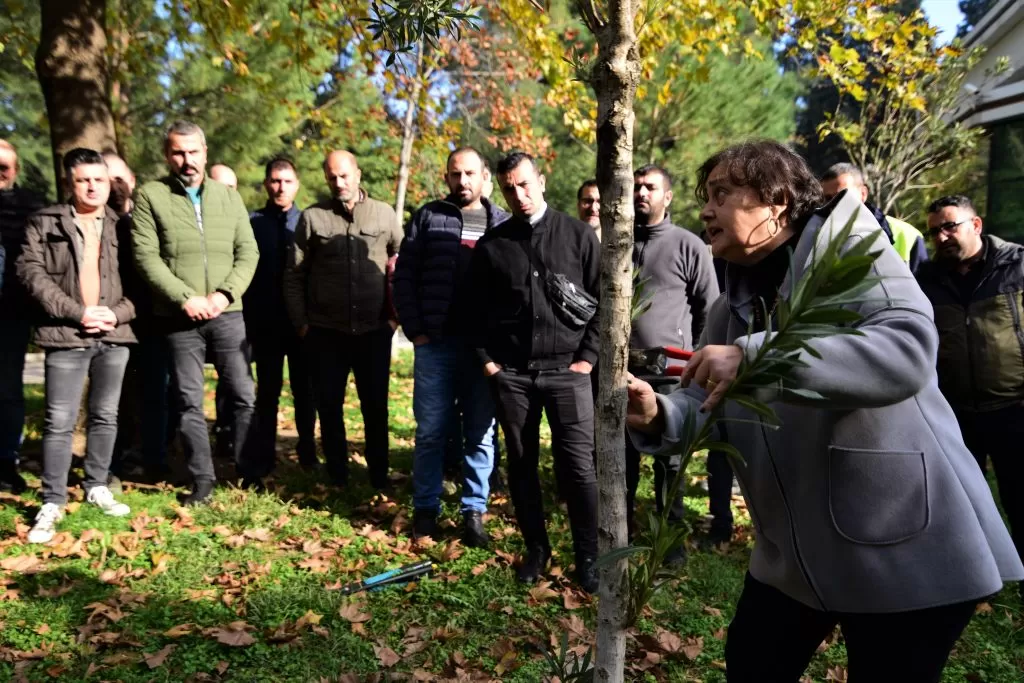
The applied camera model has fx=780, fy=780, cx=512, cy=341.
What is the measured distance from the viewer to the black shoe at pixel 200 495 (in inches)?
201

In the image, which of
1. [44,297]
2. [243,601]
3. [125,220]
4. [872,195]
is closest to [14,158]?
[125,220]

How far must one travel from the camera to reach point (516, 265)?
4.14 metres

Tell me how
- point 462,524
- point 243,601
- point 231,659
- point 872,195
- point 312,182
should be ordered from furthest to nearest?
point 312,182
point 872,195
point 462,524
point 243,601
point 231,659

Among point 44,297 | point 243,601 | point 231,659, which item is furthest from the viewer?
point 44,297

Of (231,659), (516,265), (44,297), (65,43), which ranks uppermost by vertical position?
(65,43)

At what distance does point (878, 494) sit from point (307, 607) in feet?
9.68

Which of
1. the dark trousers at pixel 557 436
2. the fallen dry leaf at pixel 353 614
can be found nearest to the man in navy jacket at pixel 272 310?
the fallen dry leaf at pixel 353 614

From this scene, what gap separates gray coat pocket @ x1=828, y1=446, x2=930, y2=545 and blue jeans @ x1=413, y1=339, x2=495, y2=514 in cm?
302

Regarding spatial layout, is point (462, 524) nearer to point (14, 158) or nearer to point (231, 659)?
point (231, 659)

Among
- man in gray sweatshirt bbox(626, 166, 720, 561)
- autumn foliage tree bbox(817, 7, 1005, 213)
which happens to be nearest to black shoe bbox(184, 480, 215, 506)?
man in gray sweatshirt bbox(626, 166, 720, 561)

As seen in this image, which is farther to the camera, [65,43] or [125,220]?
[65,43]

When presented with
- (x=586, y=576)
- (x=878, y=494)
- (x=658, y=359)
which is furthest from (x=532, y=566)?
(x=878, y=494)

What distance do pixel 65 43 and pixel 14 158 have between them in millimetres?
1164

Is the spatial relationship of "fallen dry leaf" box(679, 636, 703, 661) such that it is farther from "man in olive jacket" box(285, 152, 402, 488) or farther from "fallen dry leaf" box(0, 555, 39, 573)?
"fallen dry leaf" box(0, 555, 39, 573)
